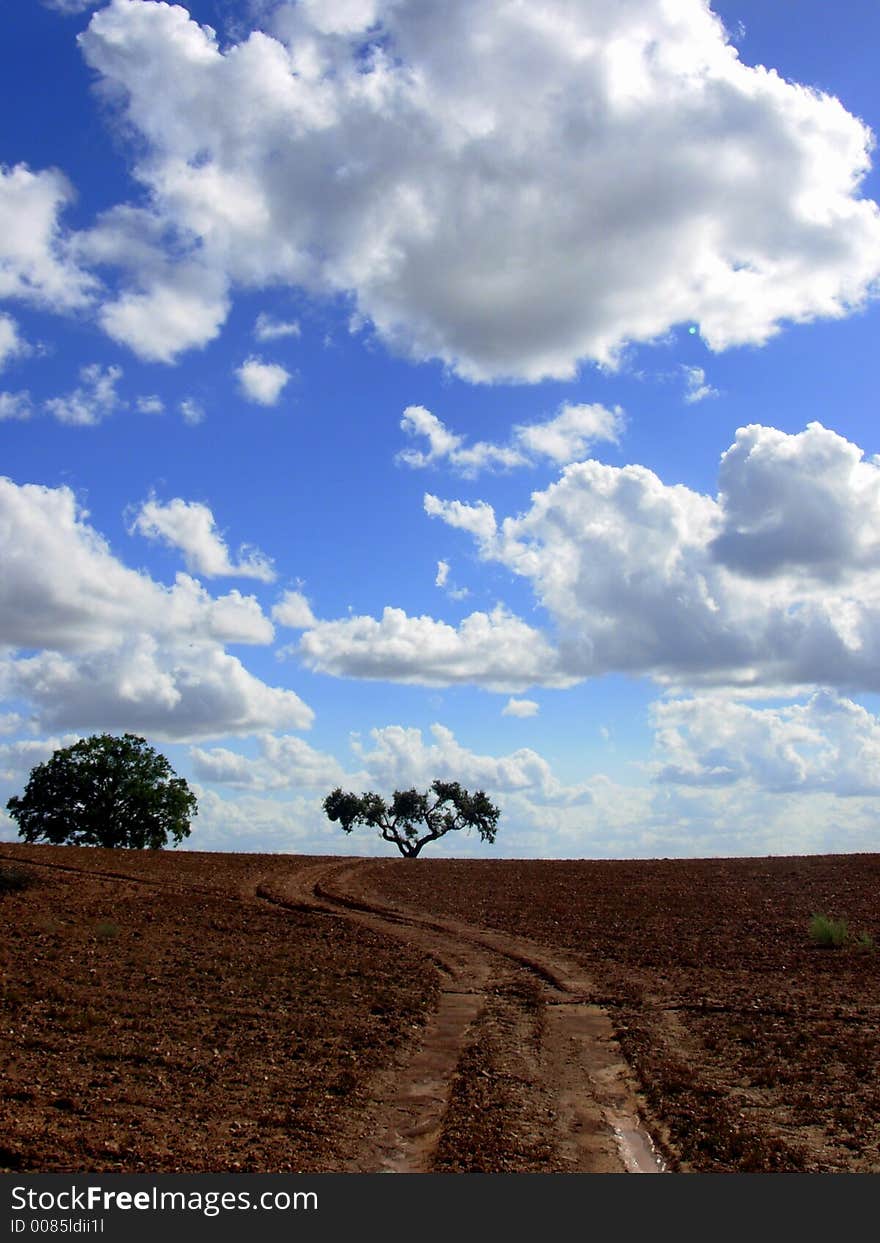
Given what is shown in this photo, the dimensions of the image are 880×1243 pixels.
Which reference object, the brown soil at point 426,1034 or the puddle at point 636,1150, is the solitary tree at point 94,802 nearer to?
the brown soil at point 426,1034

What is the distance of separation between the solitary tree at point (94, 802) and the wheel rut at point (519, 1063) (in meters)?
26.2


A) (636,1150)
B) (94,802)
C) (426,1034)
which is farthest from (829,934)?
(94,802)

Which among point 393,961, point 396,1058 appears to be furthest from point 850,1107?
point 393,961

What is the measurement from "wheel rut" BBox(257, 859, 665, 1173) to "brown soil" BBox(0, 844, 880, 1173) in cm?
5

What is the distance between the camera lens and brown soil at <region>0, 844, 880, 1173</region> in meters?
9.94

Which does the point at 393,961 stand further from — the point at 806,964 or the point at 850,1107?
the point at 850,1107

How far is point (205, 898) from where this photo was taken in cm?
2714

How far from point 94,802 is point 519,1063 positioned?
3848 centimetres

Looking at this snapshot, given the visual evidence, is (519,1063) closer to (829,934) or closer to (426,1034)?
(426,1034)

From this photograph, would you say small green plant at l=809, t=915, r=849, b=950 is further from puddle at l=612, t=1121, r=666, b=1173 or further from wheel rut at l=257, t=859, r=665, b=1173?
puddle at l=612, t=1121, r=666, b=1173

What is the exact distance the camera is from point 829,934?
2205 cm

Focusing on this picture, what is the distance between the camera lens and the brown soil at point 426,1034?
9938 millimetres

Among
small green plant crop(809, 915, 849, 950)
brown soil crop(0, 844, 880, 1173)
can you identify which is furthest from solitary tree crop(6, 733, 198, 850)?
small green plant crop(809, 915, 849, 950)

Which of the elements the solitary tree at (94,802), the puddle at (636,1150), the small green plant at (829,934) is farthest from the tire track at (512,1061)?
the solitary tree at (94,802)
